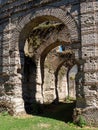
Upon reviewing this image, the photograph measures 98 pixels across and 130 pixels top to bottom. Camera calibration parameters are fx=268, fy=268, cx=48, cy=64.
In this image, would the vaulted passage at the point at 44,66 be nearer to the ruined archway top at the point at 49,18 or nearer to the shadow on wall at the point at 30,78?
the shadow on wall at the point at 30,78

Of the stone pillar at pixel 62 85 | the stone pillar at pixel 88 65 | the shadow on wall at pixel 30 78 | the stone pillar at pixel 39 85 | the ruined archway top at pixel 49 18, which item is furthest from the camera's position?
the stone pillar at pixel 62 85

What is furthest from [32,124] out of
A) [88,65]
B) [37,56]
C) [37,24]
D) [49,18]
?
[37,56]

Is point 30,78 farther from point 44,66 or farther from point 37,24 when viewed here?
point 37,24

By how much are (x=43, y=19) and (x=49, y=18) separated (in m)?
0.30

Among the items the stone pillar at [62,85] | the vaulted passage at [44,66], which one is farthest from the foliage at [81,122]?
the stone pillar at [62,85]

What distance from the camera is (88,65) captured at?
8.91m

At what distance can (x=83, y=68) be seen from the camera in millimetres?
9039

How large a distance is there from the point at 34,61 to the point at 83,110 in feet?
19.2

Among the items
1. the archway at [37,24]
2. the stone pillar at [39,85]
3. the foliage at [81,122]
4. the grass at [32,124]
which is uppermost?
the archway at [37,24]

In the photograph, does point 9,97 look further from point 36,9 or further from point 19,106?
point 36,9

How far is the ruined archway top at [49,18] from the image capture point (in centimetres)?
941

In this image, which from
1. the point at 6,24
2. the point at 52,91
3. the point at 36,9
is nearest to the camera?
the point at 36,9

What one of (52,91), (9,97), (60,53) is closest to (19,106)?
(9,97)

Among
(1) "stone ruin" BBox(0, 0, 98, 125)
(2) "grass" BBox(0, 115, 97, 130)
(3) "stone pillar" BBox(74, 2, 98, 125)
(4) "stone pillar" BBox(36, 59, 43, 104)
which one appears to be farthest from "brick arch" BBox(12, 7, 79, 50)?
(4) "stone pillar" BBox(36, 59, 43, 104)
